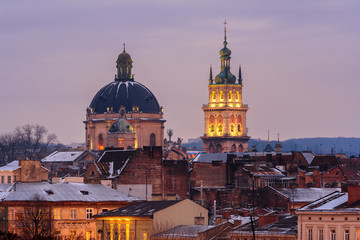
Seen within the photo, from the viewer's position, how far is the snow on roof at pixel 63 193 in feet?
328

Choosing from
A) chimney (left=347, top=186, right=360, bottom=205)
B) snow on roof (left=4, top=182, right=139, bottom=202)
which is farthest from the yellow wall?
chimney (left=347, top=186, right=360, bottom=205)

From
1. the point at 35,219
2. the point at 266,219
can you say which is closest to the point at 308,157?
the point at 35,219

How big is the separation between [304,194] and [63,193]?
23.2 m

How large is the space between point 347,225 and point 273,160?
9228 cm

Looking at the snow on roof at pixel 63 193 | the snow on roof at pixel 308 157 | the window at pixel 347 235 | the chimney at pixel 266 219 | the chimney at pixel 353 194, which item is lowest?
the window at pixel 347 235

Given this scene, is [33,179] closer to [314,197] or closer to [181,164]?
[314,197]

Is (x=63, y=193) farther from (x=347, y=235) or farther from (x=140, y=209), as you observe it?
(x=347, y=235)

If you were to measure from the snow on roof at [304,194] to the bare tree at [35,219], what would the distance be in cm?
2429

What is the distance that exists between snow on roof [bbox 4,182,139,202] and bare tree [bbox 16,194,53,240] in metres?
1.37

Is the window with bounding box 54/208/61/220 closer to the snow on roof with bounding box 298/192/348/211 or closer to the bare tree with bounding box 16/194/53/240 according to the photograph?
the bare tree with bounding box 16/194/53/240

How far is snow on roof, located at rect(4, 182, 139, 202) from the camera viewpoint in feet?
328

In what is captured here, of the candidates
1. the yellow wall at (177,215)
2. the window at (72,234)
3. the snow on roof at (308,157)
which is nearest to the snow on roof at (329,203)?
the yellow wall at (177,215)

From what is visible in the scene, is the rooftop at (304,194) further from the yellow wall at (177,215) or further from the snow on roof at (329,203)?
the snow on roof at (329,203)

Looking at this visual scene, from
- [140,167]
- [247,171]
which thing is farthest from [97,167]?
[247,171]
